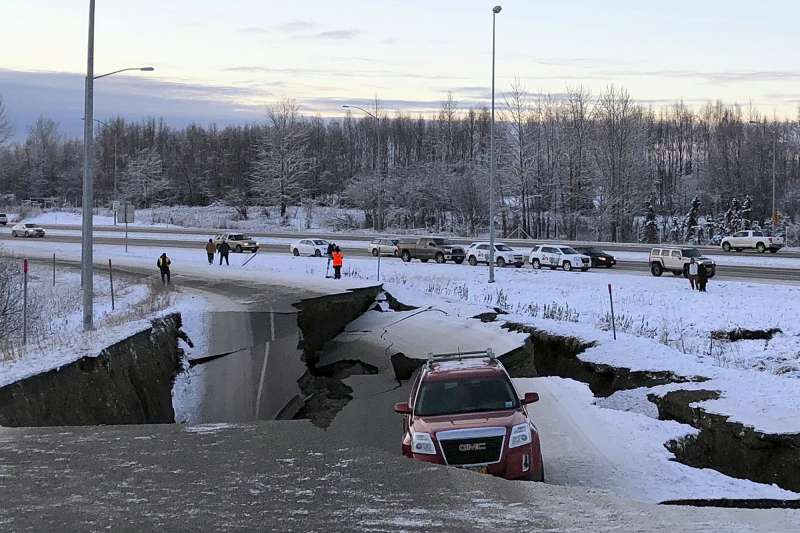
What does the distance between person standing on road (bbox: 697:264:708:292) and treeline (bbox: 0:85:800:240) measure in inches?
1407

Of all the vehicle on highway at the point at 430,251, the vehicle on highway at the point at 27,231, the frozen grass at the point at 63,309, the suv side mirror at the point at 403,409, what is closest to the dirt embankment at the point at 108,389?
the frozen grass at the point at 63,309

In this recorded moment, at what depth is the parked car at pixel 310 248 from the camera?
51000mm

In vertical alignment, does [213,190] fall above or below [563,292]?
above

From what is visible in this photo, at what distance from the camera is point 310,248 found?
51.3 m

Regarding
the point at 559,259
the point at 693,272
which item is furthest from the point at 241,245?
the point at 693,272

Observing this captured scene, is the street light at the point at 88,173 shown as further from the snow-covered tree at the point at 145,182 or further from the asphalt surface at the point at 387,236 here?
the snow-covered tree at the point at 145,182

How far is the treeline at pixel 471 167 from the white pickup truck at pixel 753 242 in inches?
609

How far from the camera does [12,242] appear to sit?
204ft

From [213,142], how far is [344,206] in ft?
119

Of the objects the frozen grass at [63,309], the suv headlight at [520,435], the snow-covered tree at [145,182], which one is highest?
the snow-covered tree at [145,182]

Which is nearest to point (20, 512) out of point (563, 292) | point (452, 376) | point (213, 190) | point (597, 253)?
point (452, 376)

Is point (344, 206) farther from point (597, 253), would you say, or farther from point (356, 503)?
point (356, 503)

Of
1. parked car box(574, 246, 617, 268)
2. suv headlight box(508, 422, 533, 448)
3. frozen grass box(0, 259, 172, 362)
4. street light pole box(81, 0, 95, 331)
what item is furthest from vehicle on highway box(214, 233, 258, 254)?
suv headlight box(508, 422, 533, 448)

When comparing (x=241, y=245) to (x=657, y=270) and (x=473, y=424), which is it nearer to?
(x=657, y=270)
